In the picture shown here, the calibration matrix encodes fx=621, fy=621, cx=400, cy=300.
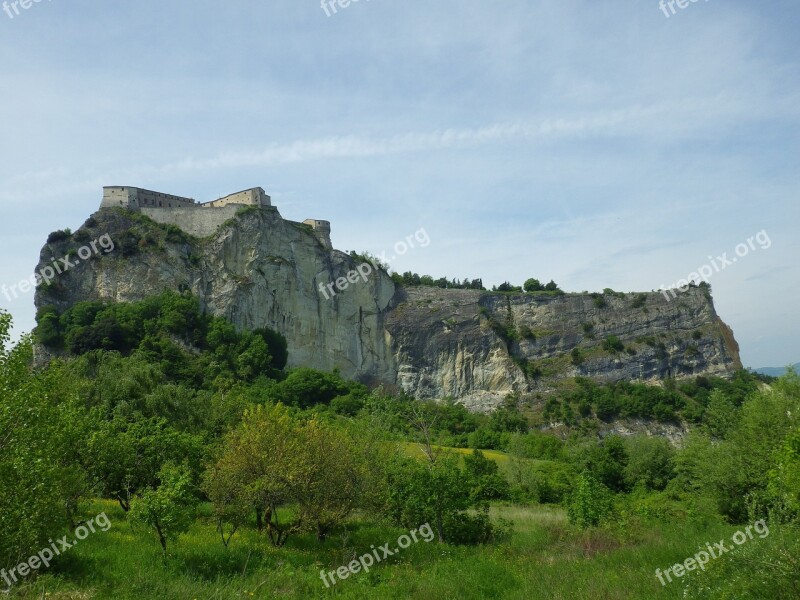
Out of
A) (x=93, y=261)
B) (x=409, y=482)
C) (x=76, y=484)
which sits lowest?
(x=409, y=482)

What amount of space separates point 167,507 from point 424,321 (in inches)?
3396

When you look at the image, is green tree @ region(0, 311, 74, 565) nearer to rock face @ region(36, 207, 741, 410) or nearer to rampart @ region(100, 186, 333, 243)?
rock face @ region(36, 207, 741, 410)

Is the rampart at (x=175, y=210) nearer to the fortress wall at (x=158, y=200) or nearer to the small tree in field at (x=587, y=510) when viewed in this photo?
the fortress wall at (x=158, y=200)

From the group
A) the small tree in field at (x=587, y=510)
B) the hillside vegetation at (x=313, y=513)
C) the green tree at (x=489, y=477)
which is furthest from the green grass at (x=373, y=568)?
the green tree at (x=489, y=477)

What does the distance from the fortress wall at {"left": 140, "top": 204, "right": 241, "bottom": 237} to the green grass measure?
64837 millimetres

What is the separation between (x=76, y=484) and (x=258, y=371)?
180 feet

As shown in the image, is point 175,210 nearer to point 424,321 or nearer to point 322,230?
point 322,230

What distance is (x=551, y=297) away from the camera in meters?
105

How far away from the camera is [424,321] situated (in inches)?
3959

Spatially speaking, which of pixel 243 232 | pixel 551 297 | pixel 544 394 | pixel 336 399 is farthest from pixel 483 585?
pixel 551 297

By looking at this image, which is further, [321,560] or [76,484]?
[321,560]

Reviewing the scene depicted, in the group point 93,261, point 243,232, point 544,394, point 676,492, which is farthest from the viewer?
point 544,394

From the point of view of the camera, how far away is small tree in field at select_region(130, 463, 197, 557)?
14.8 meters

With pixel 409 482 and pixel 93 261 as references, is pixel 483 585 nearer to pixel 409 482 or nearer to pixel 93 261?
pixel 409 482
